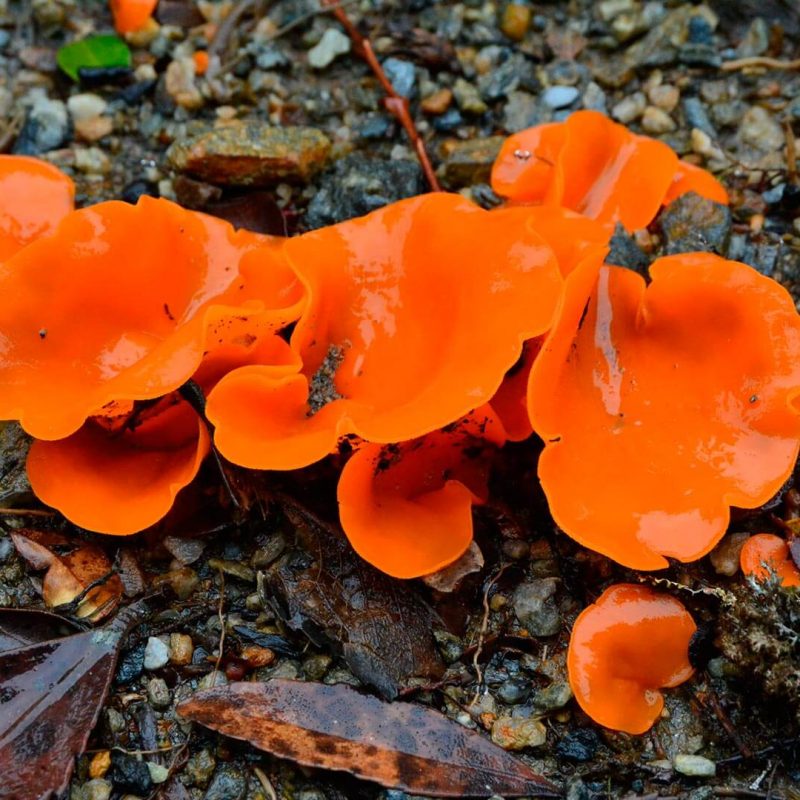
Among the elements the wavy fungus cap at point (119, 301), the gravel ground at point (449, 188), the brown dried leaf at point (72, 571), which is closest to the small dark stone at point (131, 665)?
the gravel ground at point (449, 188)

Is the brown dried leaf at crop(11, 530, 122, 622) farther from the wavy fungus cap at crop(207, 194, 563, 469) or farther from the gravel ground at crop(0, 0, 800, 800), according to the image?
the wavy fungus cap at crop(207, 194, 563, 469)

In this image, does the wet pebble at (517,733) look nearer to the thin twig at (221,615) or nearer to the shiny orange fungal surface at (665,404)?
the shiny orange fungal surface at (665,404)

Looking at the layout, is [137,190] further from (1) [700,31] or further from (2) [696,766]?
(2) [696,766]

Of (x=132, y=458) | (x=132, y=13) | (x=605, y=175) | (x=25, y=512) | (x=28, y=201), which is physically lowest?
(x=25, y=512)

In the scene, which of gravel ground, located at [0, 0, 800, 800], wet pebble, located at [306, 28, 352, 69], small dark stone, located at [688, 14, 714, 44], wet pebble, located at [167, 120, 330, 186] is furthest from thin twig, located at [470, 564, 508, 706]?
small dark stone, located at [688, 14, 714, 44]

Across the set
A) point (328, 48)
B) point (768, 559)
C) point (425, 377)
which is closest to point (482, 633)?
point (425, 377)

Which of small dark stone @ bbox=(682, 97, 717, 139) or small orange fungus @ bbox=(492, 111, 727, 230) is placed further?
small dark stone @ bbox=(682, 97, 717, 139)
